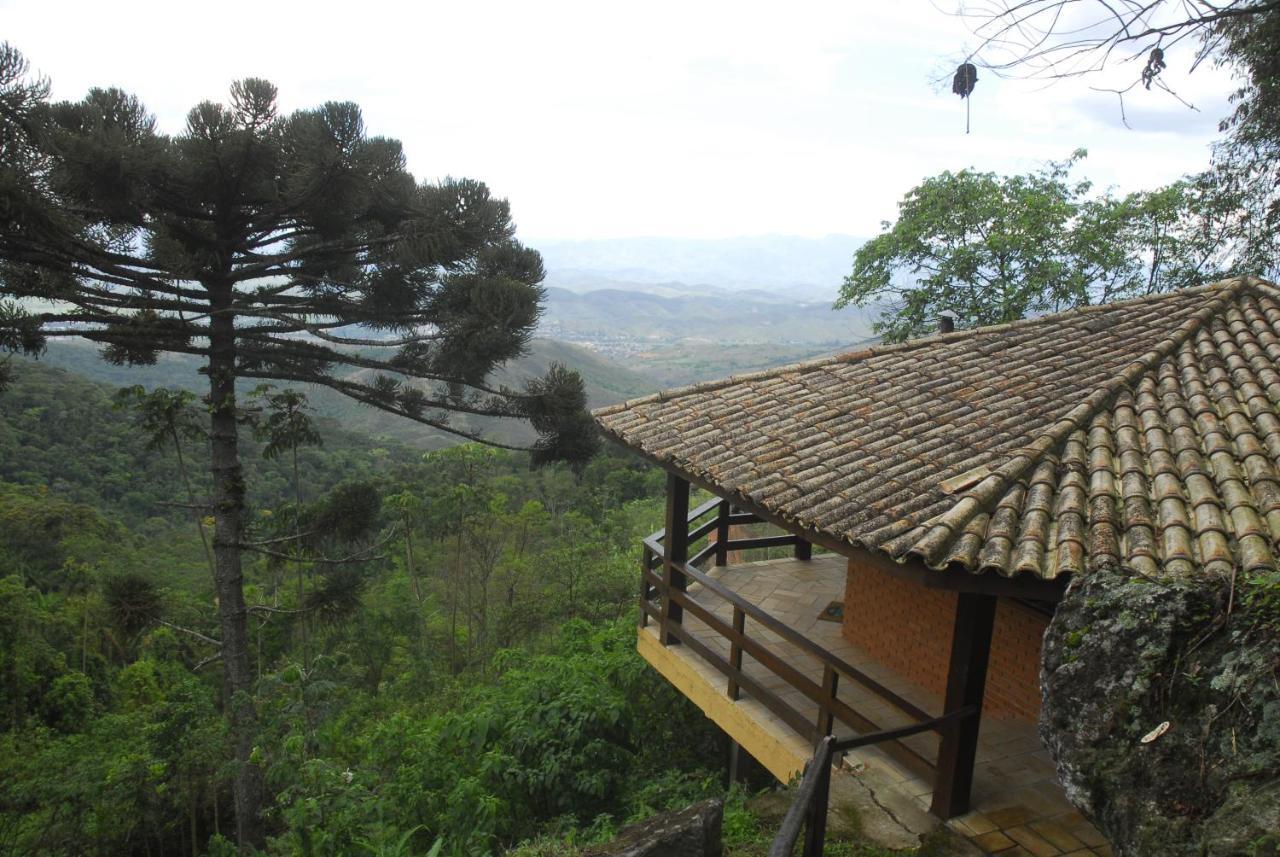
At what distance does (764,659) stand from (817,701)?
18.2 inches

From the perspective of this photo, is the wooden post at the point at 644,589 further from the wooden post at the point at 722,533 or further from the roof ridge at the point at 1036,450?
the roof ridge at the point at 1036,450

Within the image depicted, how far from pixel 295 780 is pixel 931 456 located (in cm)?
650

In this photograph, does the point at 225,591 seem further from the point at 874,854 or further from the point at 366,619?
the point at 366,619

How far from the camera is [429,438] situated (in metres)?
79.9

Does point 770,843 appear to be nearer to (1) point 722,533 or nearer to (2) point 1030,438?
(2) point 1030,438

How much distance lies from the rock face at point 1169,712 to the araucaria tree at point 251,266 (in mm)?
7475

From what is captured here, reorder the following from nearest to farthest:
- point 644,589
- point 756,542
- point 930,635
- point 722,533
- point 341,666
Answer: point 930,635 < point 644,589 < point 722,533 < point 756,542 < point 341,666

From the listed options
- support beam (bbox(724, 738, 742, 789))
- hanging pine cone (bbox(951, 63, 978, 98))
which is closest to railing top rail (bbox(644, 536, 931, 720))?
support beam (bbox(724, 738, 742, 789))

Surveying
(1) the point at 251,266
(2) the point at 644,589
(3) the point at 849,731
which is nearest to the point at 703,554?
(2) the point at 644,589

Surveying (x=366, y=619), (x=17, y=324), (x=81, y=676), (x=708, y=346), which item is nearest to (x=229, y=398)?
(x=17, y=324)

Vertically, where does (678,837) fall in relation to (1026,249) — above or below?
below

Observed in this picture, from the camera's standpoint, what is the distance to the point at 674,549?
6.80m

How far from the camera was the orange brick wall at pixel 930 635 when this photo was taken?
18.3ft

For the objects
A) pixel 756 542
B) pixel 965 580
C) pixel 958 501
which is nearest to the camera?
pixel 965 580
